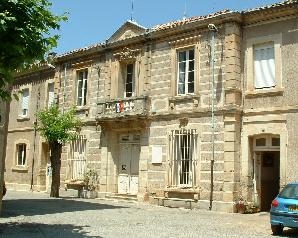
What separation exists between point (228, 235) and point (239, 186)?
19.6 feet

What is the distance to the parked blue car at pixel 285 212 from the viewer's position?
11.3 metres

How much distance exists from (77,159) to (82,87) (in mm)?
3718

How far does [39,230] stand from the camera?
11.6 m

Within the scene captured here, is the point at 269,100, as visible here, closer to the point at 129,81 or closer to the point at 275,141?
the point at 275,141

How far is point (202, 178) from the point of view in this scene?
1792 centimetres

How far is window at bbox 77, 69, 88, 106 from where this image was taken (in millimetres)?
23938

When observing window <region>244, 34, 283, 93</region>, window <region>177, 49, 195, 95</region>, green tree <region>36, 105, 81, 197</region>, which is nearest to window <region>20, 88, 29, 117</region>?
green tree <region>36, 105, 81, 197</region>

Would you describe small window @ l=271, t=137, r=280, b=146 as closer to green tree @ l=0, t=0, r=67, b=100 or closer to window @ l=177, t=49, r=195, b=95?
window @ l=177, t=49, r=195, b=95

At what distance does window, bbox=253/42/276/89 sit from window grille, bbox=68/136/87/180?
9611 millimetres

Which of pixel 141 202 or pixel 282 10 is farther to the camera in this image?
pixel 141 202

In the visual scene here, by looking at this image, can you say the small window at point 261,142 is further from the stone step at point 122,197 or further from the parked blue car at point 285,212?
the stone step at point 122,197

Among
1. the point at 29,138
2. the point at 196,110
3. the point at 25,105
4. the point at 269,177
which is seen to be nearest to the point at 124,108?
the point at 196,110

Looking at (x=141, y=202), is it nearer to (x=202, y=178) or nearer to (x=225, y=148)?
(x=202, y=178)

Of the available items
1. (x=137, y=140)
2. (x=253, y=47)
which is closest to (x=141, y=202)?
(x=137, y=140)
